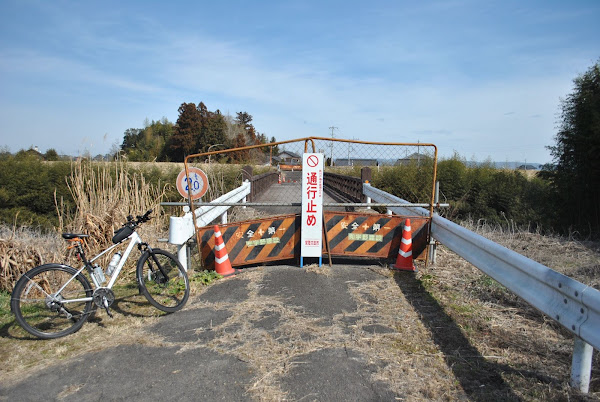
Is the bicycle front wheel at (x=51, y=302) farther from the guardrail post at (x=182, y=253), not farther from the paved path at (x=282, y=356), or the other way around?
the guardrail post at (x=182, y=253)

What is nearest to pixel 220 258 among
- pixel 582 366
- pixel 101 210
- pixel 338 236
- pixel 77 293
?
pixel 338 236

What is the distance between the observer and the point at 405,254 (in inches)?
256

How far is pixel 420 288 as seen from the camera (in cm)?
566

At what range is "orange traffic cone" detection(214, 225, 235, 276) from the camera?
6281mm

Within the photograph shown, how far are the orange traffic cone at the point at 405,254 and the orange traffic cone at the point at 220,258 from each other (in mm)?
2645

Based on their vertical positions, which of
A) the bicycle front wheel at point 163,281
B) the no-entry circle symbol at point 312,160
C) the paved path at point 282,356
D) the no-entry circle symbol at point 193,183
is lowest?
the paved path at point 282,356

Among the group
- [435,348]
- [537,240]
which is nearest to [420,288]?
[435,348]

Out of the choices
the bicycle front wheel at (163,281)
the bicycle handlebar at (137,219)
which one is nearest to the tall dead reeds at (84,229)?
the bicycle handlebar at (137,219)

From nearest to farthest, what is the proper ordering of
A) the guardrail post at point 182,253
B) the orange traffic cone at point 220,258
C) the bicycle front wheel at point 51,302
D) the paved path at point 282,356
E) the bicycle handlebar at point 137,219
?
1. the paved path at point 282,356
2. the bicycle front wheel at point 51,302
3. the bicycle handlebar at point 137,219
4. the guardrail post at point 182,253
5. the orange traffic cone at point 220,258

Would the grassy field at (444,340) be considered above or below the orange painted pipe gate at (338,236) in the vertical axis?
below

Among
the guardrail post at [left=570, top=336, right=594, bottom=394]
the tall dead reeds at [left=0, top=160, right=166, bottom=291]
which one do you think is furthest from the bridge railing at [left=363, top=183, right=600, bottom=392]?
the tall dead reeds at [left=0, top=160, right=166, bottom=291]

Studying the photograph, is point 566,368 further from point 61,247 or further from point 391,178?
point 391,178

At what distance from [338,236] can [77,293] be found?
12.6 ft

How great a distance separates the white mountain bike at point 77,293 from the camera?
13.8ft
